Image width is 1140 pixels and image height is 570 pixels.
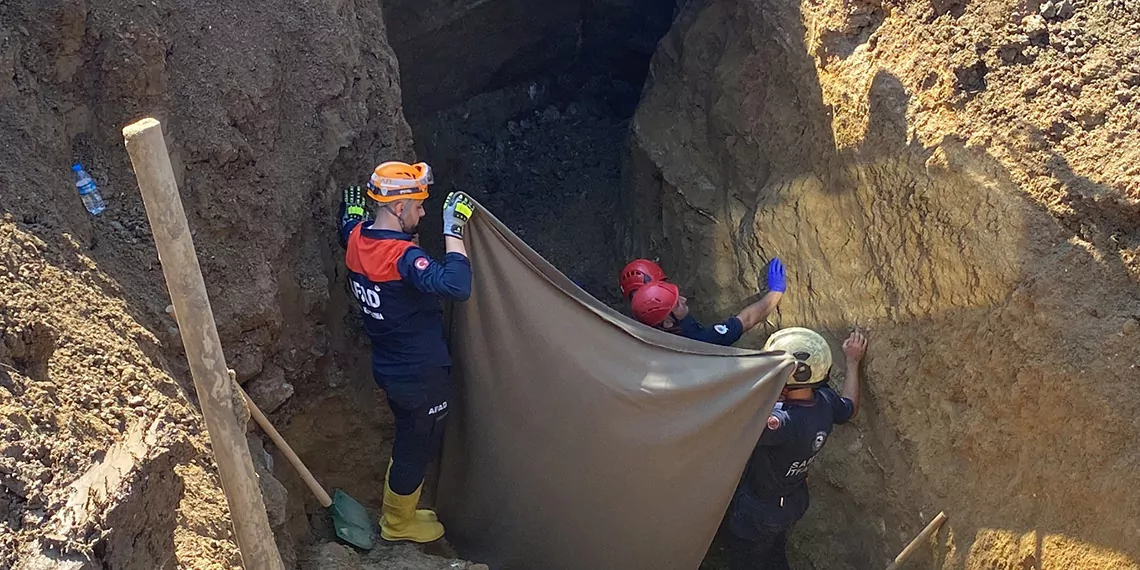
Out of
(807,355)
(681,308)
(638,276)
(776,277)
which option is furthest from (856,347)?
(638,276)

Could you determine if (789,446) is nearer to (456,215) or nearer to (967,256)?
(967,256)

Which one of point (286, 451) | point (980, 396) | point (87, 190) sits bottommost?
point (980, 396)

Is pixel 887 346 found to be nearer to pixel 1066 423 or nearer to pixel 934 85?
pixel 1066 423

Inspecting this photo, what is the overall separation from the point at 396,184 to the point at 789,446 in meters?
1.93

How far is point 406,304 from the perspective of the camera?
378cm

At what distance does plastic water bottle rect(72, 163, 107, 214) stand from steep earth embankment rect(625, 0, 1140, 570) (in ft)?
9.84

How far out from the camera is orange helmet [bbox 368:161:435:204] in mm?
3617

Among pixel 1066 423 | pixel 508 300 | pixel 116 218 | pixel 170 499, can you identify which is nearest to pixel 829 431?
pixel 1066 423

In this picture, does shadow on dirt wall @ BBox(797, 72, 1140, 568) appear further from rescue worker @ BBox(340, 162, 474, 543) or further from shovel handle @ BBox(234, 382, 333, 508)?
shovel handle @ BBox(234, 382, 333, 508)

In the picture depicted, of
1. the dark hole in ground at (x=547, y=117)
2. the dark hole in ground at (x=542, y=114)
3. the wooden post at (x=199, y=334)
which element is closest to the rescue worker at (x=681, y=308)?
the dark hole in ground at (x=542, y=114)

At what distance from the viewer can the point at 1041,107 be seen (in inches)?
137

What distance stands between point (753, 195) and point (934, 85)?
1.33 meters

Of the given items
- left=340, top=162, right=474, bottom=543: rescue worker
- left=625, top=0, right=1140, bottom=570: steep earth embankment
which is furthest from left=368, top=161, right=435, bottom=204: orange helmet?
left=625, top=0, right=1140, bottom=570: steep earth embankment

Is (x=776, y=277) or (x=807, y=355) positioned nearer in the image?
(x=807, y=355)
